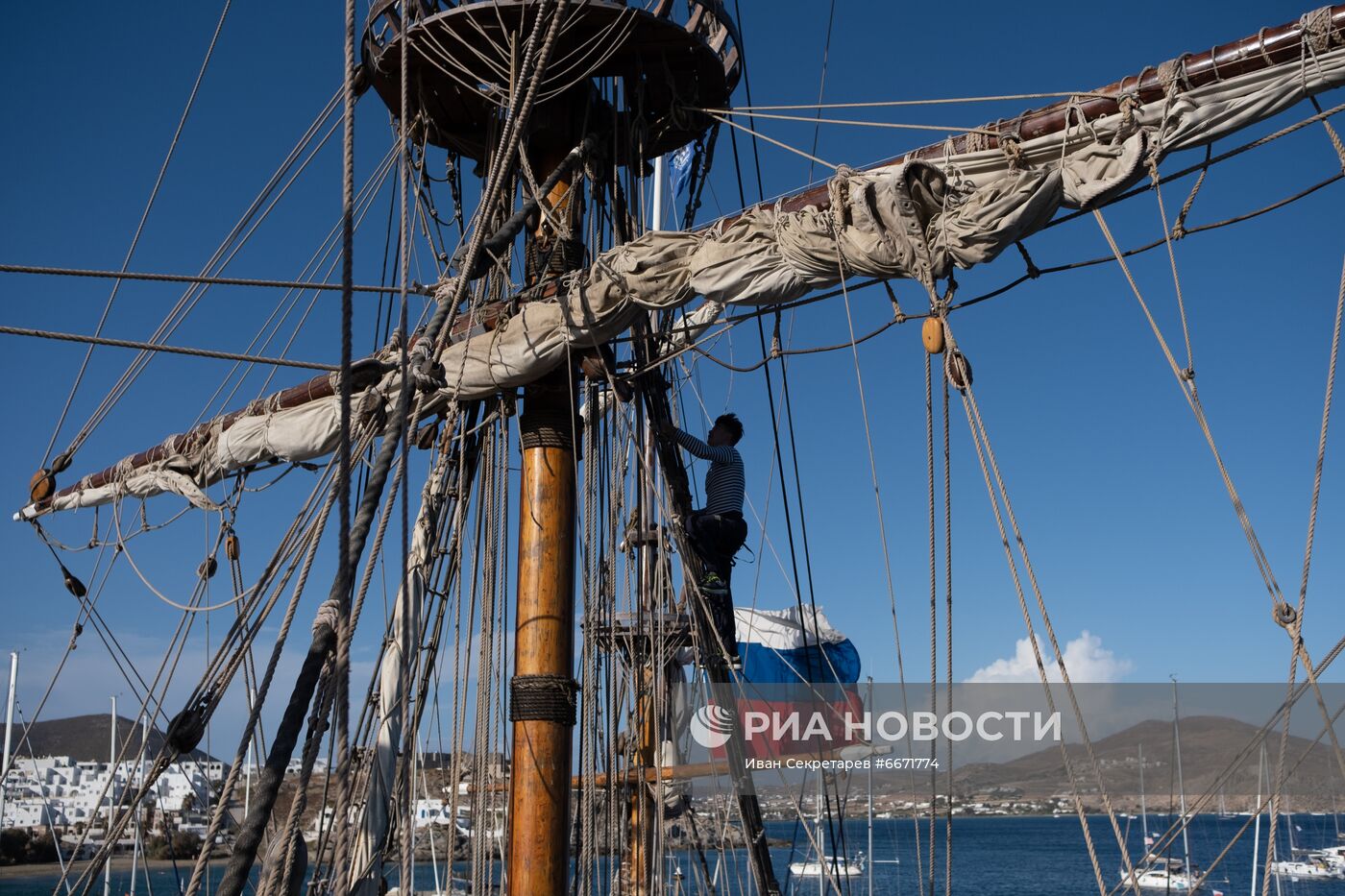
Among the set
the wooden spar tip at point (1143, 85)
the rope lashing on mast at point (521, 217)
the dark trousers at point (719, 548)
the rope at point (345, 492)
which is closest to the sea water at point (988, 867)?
the dark trousers at point (719, 548)

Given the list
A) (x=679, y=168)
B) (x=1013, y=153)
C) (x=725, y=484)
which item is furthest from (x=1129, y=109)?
(x=679, y=168)

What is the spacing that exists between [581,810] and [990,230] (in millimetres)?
4984

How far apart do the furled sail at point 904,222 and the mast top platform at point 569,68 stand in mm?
1399

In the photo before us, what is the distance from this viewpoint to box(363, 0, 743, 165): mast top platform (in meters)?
7.58

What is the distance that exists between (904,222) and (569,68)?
2.52 m

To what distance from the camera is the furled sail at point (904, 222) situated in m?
5.58

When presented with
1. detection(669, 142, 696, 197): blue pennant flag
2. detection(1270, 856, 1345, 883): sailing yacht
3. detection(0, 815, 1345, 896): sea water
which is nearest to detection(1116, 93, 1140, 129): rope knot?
detection(0, 815, 1345, 896): sea water

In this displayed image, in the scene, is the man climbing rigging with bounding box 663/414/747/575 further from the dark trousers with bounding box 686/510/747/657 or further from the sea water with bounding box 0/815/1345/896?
the sea water with bounding box 0/815/1345/896

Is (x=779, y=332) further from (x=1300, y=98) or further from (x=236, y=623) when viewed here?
(x=236, y=623)

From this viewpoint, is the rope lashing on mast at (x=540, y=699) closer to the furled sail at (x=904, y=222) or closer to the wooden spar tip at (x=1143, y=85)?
the furled sail at (x=904, y=222)

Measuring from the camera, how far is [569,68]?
24.2 ft

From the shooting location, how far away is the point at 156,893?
71188 mm

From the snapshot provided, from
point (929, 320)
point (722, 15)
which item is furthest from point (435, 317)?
point (722, 15)

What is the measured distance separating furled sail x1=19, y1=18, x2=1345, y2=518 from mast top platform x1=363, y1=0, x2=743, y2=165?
1.40 m
